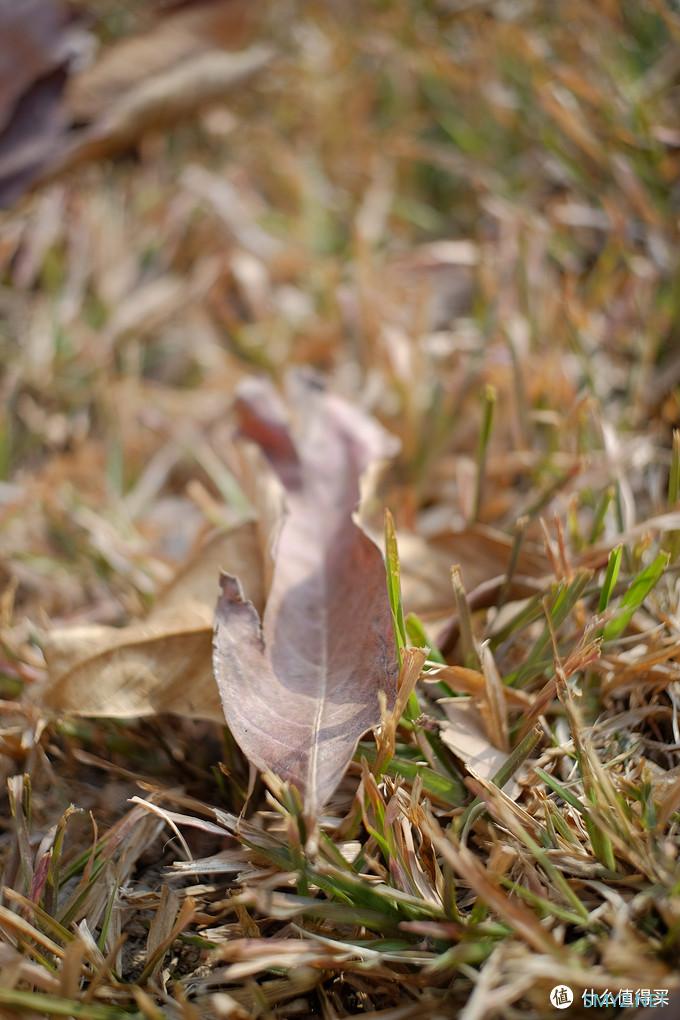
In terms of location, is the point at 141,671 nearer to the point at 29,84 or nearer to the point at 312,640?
the point at 312,640

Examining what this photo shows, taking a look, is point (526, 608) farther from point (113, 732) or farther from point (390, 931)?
point (113, 732)

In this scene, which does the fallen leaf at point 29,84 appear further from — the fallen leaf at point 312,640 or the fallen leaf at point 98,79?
the fallen leaf at point 312,640

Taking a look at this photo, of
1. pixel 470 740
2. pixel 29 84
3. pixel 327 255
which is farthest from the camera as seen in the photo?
pixel 327 255

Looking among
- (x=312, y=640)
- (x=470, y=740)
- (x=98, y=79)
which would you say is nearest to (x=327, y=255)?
(x=98, y=79)

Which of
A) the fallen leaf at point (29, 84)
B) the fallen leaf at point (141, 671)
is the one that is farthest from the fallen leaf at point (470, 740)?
the fallen leaf at point (29, 84)

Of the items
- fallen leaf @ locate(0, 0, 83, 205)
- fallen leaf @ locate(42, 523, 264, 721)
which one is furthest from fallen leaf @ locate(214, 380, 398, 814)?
fallen leaf @ locate(0, 0, 83, 205)

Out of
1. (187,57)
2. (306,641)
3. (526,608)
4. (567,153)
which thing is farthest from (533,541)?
(187,57)

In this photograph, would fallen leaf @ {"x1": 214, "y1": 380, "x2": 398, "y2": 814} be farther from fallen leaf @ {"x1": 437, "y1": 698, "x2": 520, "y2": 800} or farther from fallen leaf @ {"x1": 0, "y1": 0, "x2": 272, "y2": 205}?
fallen leaf @ {"x1": 0, "y1": 0, "x2": 272, "y2": 205}

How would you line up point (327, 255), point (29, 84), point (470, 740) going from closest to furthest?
1. point (470, 740)
2. point (29, 84)
3. point (327, 255)
